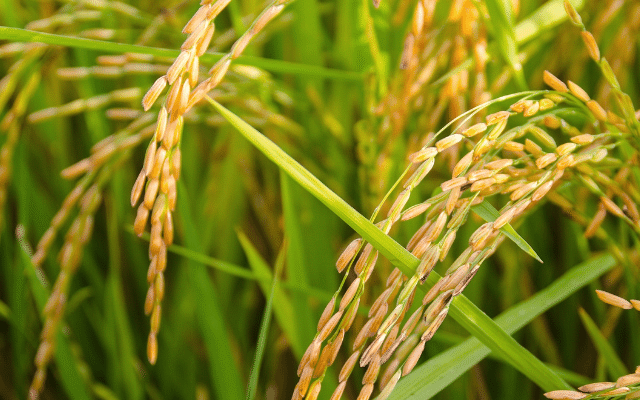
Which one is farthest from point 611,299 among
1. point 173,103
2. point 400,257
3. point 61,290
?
point 61,290

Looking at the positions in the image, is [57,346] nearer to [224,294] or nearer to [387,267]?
[224,294]

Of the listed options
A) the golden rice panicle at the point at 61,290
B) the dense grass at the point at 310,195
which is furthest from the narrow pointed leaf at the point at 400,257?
the golden rice panicle at the point at 61,290

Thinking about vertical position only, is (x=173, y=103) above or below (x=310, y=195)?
above

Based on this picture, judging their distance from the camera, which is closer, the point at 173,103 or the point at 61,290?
the point at 173,103

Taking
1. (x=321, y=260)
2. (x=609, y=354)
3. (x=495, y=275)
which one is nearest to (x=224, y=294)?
(x=321, y=260)

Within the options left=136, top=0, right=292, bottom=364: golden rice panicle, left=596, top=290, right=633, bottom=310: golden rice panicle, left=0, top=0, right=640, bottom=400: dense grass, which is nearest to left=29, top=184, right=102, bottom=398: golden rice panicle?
left=0, top=0, right=640, bottom=400: dense grass

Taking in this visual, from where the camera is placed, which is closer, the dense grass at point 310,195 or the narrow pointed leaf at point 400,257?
the narrow pointed leaf at point 400,257

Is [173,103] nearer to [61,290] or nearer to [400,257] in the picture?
[400,257]

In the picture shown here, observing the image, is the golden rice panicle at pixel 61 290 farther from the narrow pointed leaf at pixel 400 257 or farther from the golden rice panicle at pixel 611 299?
→ the golden rice panicle at pixel 611 299
